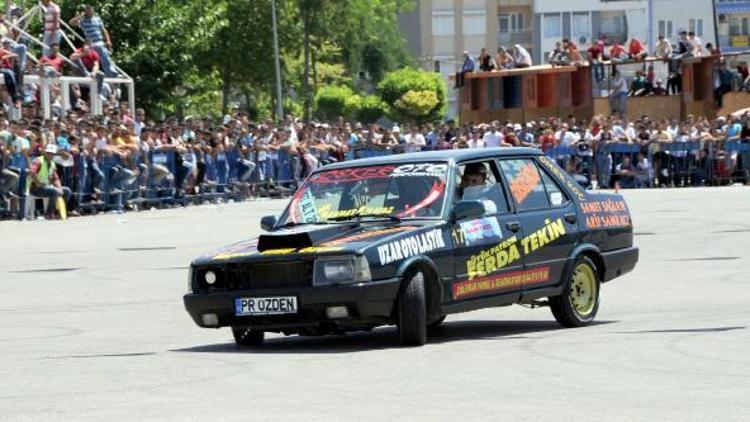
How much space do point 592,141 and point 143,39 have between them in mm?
15701

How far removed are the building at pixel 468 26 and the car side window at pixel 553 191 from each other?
351ft

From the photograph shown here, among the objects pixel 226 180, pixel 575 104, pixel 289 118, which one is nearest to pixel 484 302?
pixel 226 180

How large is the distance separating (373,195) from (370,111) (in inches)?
4049

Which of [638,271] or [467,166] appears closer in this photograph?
[467,166]

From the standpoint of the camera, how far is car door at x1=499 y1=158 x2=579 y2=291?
1393 centimetres

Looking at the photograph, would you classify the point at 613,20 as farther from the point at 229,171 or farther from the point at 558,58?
the point at 229,171

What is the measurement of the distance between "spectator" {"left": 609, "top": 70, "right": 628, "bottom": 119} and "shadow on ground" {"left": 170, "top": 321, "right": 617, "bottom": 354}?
36.6 meters

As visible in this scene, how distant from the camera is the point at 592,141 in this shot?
45.6 m

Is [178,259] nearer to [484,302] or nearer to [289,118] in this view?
[484,302]

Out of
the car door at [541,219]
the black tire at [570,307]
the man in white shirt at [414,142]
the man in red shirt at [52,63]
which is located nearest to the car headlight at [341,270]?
the car door at [541,219]

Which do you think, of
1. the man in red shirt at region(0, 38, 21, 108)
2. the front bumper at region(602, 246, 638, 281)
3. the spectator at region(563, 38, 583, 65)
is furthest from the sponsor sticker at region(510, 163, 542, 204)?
the spectator at region(563, 38, 583, 65)

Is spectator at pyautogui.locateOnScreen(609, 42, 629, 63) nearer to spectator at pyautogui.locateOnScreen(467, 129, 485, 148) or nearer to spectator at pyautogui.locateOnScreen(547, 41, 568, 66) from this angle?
spectator at pyautogui.locateOnScreen(547, 41, 568, 66)

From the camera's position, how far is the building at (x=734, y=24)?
123m

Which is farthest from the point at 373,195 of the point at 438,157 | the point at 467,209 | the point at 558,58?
the point at 558,58
